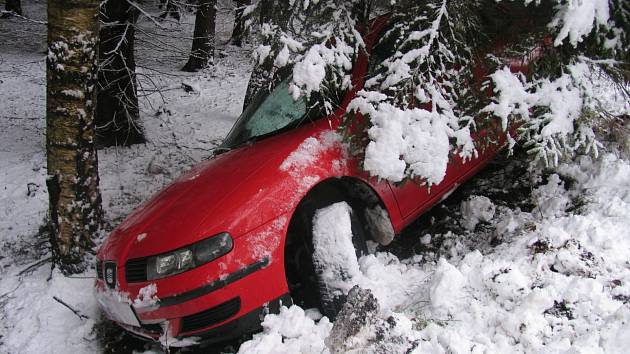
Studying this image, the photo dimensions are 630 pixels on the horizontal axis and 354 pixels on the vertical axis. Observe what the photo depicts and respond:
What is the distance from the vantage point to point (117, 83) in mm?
6359

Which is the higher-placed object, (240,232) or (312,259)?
(240,232)

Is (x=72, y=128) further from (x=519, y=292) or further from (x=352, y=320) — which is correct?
(x=519, y=292)

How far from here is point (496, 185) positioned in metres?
4.42

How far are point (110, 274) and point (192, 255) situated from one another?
0.75 meters

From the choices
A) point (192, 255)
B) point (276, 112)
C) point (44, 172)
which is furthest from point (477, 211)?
point (44, 172)

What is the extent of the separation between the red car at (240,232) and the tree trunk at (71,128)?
95cm

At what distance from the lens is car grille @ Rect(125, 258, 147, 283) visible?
9.11 feet

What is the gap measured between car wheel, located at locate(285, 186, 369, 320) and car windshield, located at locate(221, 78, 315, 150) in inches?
26.4

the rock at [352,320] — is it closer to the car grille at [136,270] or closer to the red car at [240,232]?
the red car at [240,232]

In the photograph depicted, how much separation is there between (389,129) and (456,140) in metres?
0.58

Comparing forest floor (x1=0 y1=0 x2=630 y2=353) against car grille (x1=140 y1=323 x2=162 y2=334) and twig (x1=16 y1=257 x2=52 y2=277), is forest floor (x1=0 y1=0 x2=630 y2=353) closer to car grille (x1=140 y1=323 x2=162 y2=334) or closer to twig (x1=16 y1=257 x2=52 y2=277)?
twig (x1=16 y1=257 x2=52 y2=277)

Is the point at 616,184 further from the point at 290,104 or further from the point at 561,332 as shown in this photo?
the point at 290,104

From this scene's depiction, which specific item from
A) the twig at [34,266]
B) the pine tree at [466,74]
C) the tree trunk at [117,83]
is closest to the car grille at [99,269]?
the twig at [34,266]

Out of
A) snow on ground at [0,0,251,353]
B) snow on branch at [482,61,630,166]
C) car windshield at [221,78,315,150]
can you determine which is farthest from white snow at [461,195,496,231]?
snow on ground at [0,0,251,353]
